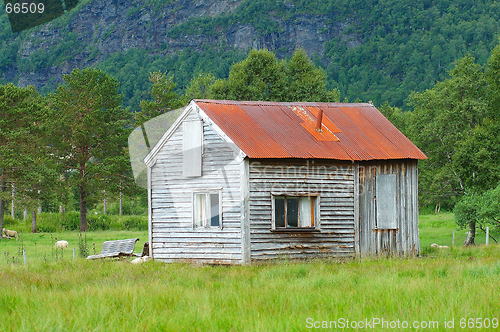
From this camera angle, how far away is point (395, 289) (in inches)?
620

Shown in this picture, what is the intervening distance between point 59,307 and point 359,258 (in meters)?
16.6

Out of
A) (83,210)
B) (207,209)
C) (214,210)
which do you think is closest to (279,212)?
(214,210)

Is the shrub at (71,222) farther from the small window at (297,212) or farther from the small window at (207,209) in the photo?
the small window at (297,212)

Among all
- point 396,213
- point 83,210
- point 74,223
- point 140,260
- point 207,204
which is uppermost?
point 207,204

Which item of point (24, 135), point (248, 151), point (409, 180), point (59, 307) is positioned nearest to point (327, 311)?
point (59, 307)

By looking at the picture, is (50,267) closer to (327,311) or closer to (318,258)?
(318,258)

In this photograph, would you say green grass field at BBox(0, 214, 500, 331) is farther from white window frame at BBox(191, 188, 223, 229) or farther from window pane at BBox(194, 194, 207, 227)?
window pane at BBox(194, 194, 207, 227)

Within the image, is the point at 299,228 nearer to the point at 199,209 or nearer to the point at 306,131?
the point at 199,209

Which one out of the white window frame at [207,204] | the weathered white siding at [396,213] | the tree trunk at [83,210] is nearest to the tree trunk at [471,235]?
the weathered white siding at [396,213]

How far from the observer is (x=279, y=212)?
2791 cm

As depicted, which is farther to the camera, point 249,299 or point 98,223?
point 98,223

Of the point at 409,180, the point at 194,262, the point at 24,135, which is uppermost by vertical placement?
the point at 24,135

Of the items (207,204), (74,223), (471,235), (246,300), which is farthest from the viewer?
(74,223)

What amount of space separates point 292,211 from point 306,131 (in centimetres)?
315
